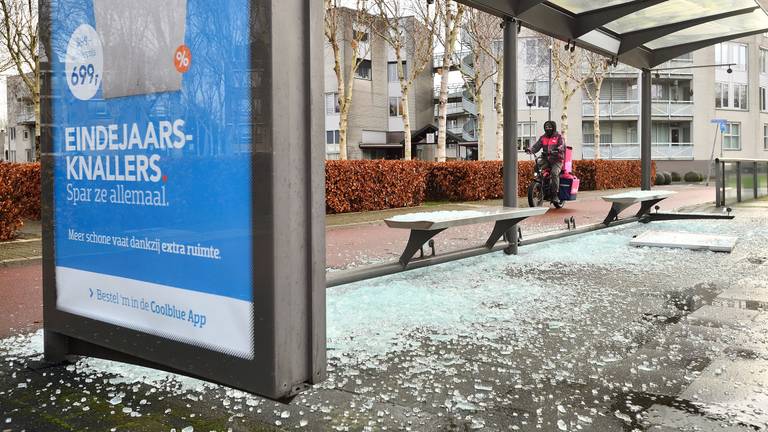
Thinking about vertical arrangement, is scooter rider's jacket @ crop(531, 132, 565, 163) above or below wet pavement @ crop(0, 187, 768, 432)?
above

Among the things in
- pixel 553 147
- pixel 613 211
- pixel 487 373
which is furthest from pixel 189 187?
pixel 553 147

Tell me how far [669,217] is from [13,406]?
1080 centimetres

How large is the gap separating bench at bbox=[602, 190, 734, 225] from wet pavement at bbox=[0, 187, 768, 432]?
420 centimetres

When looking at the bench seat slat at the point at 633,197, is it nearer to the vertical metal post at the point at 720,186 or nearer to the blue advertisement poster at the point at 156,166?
the vertical metal post at the point at 720,186

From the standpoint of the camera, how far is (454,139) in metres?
57.8

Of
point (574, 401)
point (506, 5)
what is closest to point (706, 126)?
point (506, 5)

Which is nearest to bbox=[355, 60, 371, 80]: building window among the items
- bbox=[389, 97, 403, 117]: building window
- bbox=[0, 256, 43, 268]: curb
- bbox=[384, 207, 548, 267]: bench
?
bbox=[389, 97, 403, 117]: building window

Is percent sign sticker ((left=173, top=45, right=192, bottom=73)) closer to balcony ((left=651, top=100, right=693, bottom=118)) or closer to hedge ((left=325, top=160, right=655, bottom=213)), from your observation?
hedge ((left=325, top=160, right=655, bottom=213))

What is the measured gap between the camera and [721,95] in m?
50.6

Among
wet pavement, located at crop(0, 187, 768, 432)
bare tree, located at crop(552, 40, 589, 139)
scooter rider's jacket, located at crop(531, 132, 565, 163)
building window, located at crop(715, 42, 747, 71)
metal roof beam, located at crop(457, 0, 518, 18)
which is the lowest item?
wet pavement, located at crop(0, 187, 768, 432)

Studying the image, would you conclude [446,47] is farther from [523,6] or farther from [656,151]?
[656,151]

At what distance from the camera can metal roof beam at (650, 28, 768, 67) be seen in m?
10.3

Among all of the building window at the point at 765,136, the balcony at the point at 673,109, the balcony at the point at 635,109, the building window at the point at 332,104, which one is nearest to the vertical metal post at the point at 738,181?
the balcony at the point at 635,109

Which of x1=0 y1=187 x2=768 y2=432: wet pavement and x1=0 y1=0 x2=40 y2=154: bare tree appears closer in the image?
x1=0 y1=187 x2=768 y2=432: wet pavement
